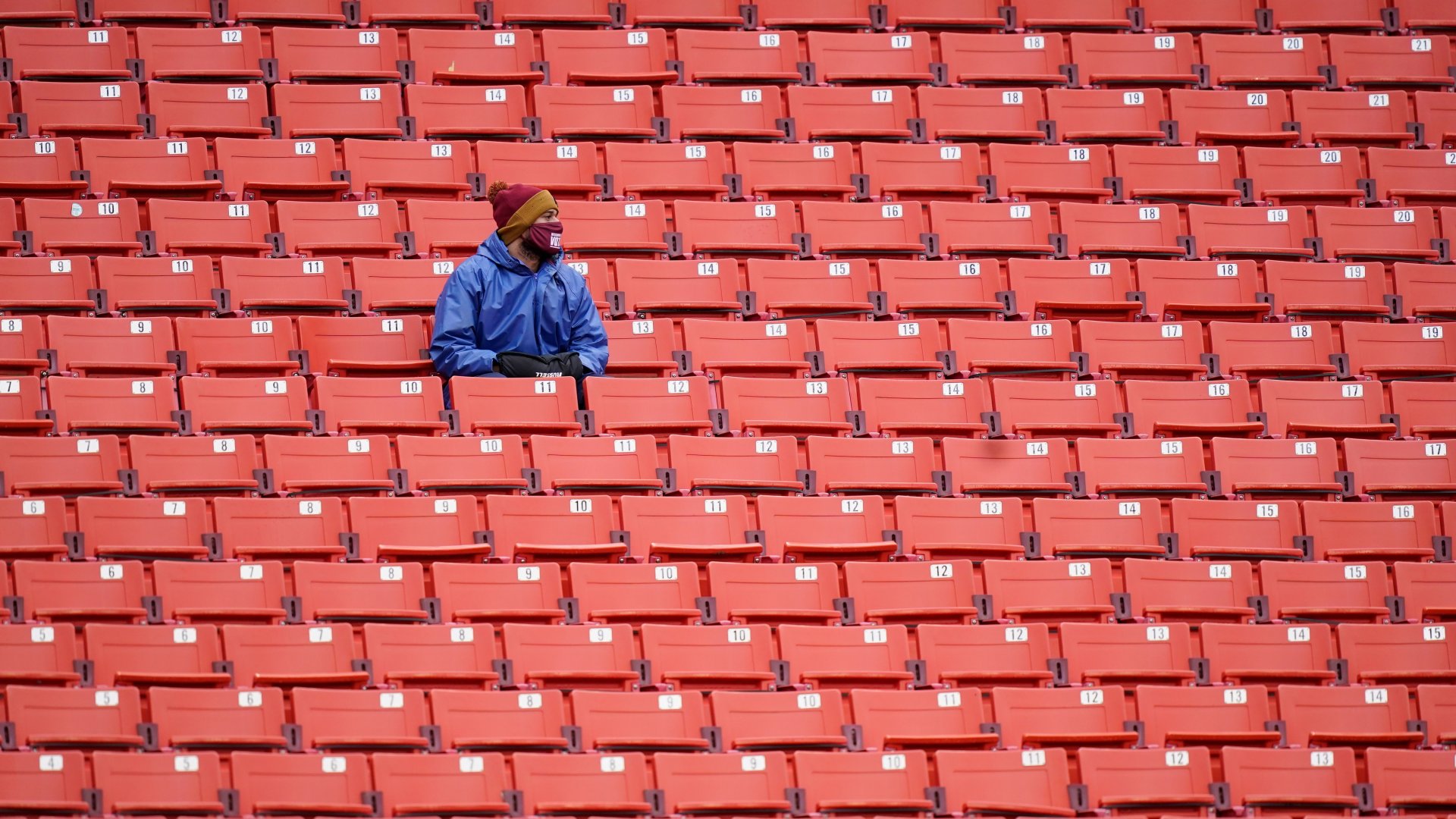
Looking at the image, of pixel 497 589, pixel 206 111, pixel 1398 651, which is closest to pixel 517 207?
pixel 497 589

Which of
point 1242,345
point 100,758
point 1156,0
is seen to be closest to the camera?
point 100,758

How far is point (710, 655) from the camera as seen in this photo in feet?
19.0

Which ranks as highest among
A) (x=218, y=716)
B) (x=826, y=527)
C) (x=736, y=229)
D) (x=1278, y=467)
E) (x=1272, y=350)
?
(x=736, y=229)

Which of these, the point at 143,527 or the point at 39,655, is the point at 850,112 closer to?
the point at 143,527

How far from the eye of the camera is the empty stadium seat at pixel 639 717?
5.47m

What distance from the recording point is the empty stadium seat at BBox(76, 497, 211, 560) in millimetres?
5949

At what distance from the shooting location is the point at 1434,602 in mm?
6438

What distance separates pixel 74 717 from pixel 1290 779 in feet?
10.3

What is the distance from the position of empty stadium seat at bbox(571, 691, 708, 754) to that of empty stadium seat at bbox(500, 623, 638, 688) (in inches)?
5.2

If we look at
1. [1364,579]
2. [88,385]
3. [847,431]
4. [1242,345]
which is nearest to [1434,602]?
[1364,579]

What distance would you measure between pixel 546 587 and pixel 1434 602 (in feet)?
8.83

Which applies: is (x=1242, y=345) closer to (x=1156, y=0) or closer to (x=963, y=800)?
(x=1156, y=0)

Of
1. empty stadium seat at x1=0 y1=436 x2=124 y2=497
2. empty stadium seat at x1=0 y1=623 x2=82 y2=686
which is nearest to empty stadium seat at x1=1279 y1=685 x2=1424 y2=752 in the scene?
empty stadium seat at x1=0 y1=623 x2=82 y2=686

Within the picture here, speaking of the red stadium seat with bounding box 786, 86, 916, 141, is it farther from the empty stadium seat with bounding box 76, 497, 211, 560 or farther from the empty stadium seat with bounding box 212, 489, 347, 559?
the empty stadium seat with bounding box 76, 497, 211, 560
